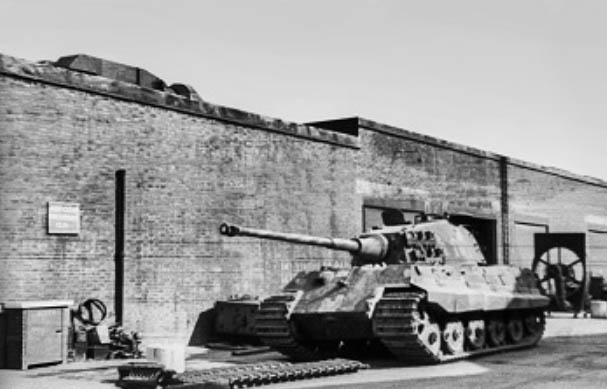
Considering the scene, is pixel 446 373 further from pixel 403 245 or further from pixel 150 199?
pixel 150 199

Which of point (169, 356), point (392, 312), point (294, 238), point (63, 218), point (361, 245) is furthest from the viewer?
point (361, 245)

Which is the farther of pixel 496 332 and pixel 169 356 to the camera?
pixel 496 332

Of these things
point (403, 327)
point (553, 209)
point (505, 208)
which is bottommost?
point (403, 327)

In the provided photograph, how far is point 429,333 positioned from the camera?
49.8 ft

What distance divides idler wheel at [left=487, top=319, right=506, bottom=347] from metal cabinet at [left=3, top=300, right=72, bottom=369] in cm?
786

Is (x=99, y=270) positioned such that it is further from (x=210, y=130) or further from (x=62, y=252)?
(x=210, y=130)

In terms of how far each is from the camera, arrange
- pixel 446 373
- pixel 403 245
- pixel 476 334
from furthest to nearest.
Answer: pixel 403 245 < pixel 476 334 < pixel 446 373

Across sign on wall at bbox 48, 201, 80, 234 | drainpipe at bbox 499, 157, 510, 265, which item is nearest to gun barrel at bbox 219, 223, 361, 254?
sign on wall at bbox 48, 201, 80, 234

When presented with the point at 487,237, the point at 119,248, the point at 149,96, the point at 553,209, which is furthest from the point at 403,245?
the point at 553,209

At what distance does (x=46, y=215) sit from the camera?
53.2 ft

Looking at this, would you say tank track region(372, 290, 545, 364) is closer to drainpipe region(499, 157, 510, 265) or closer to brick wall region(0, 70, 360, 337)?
brick wall region(0, 70, 360, 337)

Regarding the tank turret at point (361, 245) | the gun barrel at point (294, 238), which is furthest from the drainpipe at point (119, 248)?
the tank turret at point (361, 245)

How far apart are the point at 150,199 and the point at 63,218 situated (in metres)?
2.15

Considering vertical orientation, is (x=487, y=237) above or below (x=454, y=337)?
above
